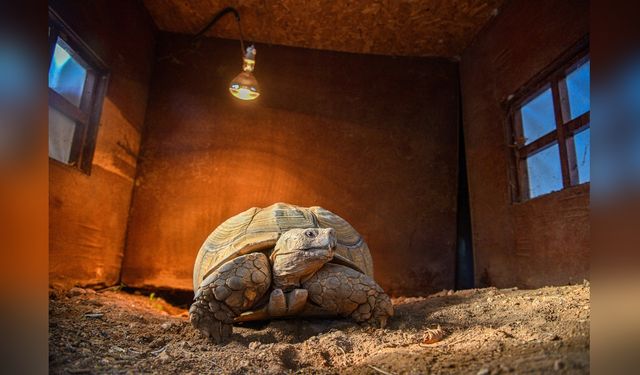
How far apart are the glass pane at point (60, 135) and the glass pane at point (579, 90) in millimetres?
3917

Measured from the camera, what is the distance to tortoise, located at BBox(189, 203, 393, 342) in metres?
2.27

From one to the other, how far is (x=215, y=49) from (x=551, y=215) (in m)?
4.03

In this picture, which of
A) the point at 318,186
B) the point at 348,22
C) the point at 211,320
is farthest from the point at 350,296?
the point at 348,22

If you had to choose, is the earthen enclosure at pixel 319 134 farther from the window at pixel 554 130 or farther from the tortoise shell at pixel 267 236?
the tortoise shell at pixel 267 236

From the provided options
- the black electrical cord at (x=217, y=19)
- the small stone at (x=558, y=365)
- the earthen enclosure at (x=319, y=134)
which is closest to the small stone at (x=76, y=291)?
the earthen enclosure at (x=319, y=134)

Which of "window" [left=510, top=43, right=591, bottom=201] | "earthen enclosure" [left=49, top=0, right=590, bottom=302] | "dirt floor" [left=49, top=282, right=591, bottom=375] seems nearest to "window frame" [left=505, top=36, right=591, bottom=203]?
"window" [left=510, top=43, right=591, bottom=201]

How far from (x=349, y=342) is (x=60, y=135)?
2747 millimetres

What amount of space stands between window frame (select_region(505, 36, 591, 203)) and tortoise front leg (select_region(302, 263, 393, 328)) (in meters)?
1.73

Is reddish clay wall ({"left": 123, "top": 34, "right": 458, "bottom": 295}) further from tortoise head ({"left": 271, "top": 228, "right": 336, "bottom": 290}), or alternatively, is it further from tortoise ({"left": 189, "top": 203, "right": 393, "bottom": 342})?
tortoise head ({"left": 271, "top": 228, "right": 336, "bottom": 290})

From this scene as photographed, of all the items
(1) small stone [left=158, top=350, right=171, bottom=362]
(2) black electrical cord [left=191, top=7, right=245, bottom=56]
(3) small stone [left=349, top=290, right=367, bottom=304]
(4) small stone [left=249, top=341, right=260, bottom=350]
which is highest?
(2) black electrical cord [left=191, top=7, right=245, bottom=56]

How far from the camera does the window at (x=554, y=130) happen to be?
2.87m

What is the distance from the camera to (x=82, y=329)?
2182mm

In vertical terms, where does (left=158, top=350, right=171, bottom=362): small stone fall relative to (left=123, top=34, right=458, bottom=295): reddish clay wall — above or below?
below

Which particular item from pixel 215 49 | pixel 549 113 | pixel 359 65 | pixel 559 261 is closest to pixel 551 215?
pixel 559 261
